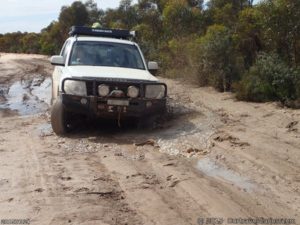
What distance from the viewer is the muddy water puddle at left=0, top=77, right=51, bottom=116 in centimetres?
1200

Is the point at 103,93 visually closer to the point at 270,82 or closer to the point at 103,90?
the point at 103,90

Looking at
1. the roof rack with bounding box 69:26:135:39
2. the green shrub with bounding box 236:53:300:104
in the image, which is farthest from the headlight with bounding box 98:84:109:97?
the green shrub with bounding box 236:53:300:104

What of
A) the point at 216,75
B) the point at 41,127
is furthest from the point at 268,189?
the point at 216,75

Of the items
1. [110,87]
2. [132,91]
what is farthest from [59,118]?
[132,91]

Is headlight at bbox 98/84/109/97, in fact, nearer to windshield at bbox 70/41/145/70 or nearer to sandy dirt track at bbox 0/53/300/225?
sandy dirt track at bbox 0/53/300/225

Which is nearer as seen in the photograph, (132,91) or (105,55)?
(132,91)

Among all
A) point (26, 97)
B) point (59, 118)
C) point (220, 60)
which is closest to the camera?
point (59, 118)

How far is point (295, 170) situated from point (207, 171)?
3.28ft

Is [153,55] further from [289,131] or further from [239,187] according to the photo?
[239,187]

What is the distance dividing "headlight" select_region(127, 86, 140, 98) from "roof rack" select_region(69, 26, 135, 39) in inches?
113

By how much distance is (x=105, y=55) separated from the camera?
31.0ft

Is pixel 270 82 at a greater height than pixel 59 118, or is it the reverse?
pixel 270 82

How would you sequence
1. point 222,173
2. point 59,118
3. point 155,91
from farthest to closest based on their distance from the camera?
point 155,91, point 59,118, point 222,173

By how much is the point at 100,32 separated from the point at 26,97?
4.63m
